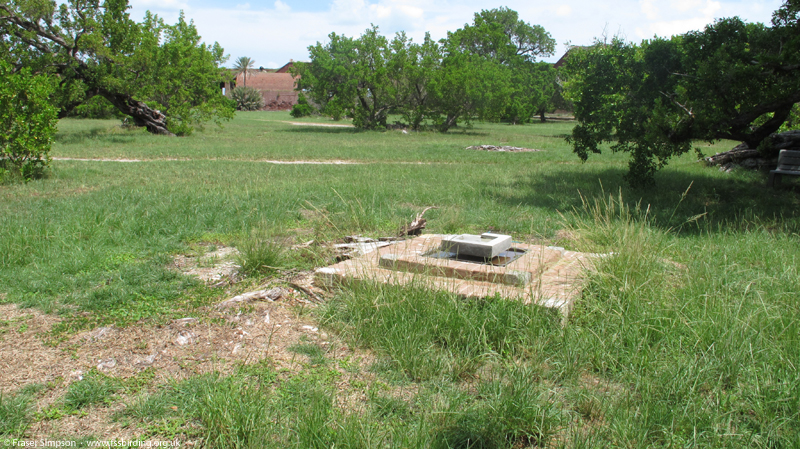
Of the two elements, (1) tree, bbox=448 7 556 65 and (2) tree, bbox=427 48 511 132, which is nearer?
(2) tree, bbox=427 48 511 132

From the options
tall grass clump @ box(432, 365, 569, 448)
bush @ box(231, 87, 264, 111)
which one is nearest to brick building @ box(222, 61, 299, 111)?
bush @ box(231, 87, 264, 111)

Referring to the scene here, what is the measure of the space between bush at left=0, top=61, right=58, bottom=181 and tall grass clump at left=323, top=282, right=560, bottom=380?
874 centimetres

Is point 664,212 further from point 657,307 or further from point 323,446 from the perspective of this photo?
point 323,446

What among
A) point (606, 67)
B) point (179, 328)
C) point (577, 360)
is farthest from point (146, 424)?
point (606, 67)

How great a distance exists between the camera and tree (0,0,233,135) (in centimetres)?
1766

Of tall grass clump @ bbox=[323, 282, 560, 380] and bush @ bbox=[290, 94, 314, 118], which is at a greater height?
bush @ bbox=[290, 94, 314, 118]

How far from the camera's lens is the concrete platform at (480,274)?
4305mm

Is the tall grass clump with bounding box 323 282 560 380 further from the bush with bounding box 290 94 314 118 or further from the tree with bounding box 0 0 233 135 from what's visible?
the bush with bounding box 290 94 314 118

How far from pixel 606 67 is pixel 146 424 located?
404 inches

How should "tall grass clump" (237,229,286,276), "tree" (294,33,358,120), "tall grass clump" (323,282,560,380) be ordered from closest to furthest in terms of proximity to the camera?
1. "tall grass clump" (323,282,560,380)
2. "tall grass clump" (237,229,286,276)
3. "tree" (294,33,358,120)

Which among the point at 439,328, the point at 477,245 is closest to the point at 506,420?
the point at 439,328

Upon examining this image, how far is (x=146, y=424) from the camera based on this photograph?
293 cm

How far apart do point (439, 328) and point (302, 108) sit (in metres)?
34.9

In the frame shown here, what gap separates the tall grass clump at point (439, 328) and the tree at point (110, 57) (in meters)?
17.8
